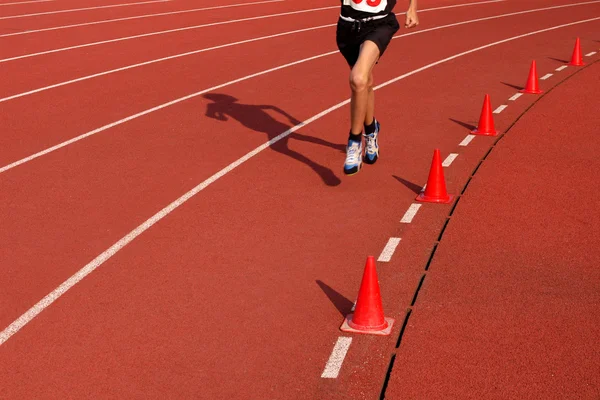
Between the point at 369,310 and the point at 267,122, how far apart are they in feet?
23.5

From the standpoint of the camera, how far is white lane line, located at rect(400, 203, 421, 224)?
8782mm

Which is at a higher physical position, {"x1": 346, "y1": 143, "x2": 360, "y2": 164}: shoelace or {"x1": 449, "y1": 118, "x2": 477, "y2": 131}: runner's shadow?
{"x1": 346, "y1": 143, "x2": 360, "y2": 164}: shoelace

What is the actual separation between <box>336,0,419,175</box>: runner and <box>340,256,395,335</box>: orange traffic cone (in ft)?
11.0

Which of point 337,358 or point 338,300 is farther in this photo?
point 338,300

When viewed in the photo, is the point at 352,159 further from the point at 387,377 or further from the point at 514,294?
Answer: the point at 387,377

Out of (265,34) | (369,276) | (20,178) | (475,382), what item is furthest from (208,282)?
(265,34)

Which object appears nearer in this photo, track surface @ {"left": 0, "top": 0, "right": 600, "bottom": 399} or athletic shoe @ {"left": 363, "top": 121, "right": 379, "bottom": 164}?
track surface @ {"left": 0, "top": 0, "right": 600, "bottom": 399}

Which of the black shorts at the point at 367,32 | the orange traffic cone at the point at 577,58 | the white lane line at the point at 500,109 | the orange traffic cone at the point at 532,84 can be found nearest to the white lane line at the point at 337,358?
the black shorts at the point at 367,32

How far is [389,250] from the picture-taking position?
26.1 ft

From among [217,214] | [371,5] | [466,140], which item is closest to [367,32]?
[371,5]

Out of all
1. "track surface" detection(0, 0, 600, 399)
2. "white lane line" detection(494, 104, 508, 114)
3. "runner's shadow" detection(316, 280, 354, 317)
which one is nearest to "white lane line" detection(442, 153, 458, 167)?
"track surface" detection(0, 0, 600, 399)

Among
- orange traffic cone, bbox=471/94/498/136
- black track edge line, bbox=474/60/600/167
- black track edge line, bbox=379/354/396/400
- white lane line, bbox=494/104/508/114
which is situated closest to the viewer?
black track edge line, bbox=379/354/396/400

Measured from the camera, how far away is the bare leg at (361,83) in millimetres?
9547

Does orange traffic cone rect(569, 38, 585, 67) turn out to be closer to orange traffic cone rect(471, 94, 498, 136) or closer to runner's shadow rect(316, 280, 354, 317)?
orange traffic cone rect(471, 94, 498, 136)
